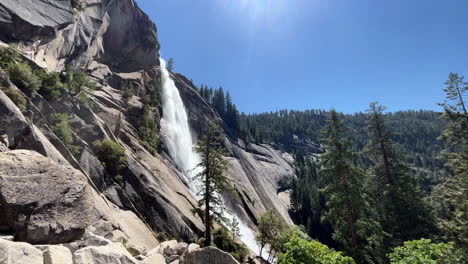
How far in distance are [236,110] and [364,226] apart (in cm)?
9276

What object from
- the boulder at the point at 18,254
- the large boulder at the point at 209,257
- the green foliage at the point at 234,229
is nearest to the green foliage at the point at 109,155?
the green foliage at the point at 234,229

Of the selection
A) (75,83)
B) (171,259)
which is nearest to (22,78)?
(75,83)

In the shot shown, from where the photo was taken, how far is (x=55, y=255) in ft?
16.5

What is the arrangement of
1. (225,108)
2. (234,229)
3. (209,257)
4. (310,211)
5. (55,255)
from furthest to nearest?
1. (225,108)
2. (310,211)
3. (234,229)
4. (209,257)
5. (55,255)

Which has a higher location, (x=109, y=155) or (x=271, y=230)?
(x=109, y=155)

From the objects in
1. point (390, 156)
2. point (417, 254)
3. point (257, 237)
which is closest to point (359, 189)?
point (390, 156)

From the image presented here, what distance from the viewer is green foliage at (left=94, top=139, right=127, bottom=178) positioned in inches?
954

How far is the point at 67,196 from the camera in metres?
7.16

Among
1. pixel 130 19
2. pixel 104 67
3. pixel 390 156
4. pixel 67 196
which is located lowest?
pixel 67 196

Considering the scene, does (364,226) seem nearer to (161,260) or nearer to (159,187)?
(161,260)

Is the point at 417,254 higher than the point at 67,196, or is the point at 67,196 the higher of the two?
the point at 67,196

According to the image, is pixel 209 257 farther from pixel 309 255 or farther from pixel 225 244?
pixel 225 244

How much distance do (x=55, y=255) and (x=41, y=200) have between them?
7.24 feet

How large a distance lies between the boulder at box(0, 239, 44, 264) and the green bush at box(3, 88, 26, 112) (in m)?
15.1
